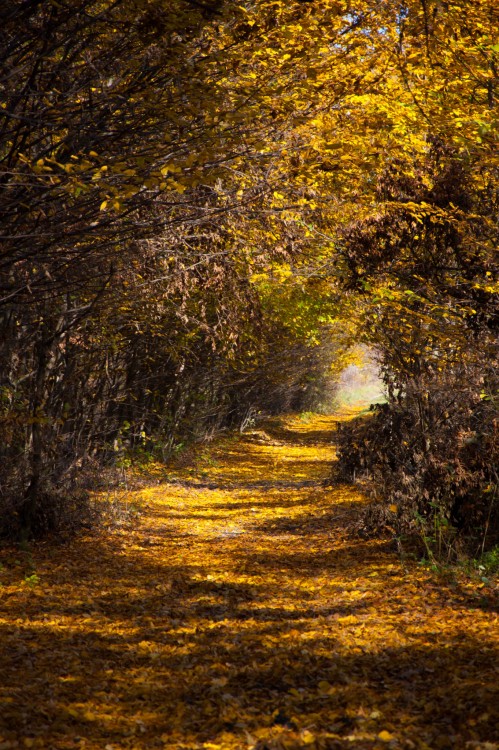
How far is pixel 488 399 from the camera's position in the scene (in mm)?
7754

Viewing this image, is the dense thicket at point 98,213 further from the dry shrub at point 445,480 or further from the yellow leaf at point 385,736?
the yellow leaf at point 385,736

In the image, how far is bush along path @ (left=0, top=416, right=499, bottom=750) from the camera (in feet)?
13.5

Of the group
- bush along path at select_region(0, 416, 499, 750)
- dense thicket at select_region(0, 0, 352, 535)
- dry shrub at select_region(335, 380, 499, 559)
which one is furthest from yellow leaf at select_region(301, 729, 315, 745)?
dry shrub at select_region(335, 380, 499, 559)

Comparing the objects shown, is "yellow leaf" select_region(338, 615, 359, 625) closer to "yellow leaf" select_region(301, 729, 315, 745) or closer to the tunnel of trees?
the tunnel of trees

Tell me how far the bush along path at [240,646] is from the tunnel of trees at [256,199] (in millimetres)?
1048

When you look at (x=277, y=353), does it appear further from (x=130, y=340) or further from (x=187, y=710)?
(x=187, y=710)

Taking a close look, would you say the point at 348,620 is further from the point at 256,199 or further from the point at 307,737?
the point at 256,199

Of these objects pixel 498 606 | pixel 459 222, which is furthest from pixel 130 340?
pixel 498 606

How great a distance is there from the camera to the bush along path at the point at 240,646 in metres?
4.12

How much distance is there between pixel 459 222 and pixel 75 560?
598 cm

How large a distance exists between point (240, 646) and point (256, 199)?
14.6 ft

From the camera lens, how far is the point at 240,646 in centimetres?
560

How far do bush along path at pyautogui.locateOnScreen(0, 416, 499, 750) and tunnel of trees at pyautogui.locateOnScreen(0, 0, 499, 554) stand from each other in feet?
3.44

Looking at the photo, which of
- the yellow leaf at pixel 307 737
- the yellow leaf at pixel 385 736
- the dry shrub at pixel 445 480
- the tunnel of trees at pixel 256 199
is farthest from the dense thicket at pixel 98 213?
the yellow leaf at pixel 385 736
